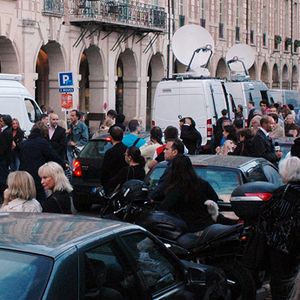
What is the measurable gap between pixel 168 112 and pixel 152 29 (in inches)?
637

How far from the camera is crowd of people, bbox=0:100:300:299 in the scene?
6879 millimetres

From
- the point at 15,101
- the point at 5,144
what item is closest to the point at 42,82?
the point at 15,101

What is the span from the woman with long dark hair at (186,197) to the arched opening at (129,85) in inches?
1229

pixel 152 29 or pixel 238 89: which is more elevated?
pixel 152 29

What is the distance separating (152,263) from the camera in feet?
18.5

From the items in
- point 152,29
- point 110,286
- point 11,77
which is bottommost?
point 110,286

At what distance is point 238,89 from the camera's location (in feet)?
92.4

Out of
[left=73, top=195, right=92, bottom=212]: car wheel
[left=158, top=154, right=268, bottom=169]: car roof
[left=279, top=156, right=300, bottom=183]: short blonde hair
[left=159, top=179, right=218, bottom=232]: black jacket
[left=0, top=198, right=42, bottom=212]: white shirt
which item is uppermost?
[left=279, top=156, right=300, bottom=183]: short blonde hair

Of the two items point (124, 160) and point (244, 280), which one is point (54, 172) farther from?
point (124, 160)

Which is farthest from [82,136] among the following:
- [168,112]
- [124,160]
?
[124,160]

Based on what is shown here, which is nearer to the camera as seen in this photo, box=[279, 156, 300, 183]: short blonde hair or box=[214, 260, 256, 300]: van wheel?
box=[279, 156, 300, 183]: short blonde hair

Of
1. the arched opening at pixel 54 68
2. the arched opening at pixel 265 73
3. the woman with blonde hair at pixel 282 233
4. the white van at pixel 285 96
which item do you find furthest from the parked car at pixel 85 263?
the arched opening at pixel 265 73

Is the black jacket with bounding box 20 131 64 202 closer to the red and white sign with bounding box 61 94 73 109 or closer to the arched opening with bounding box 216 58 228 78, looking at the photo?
the red and white sign with bounding box 61 94 73 109

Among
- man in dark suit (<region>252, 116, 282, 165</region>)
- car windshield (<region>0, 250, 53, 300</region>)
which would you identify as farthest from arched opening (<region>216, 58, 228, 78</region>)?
car windshield (<region>0, 250, 53, 300</region>)
